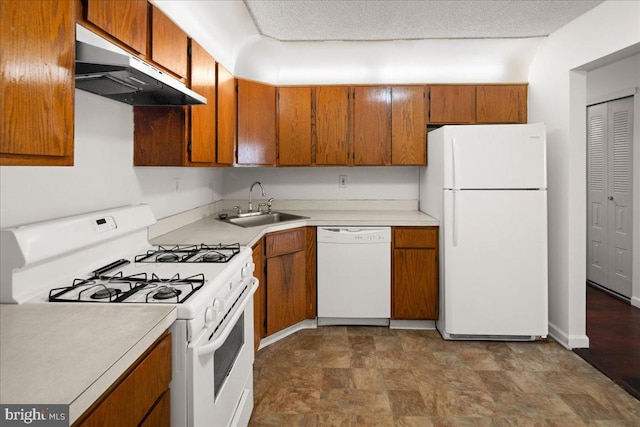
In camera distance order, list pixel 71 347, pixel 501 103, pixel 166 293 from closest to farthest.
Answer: pixel 71 347 < pixel 166 293 < pixel 501 103

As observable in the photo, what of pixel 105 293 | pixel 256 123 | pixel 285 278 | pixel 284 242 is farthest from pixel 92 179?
pixel 256 123

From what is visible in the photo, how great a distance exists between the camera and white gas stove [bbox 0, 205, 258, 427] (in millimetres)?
1257

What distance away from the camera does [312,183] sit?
406cm

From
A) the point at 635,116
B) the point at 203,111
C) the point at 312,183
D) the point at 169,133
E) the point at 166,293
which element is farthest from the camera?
the point at 312,183

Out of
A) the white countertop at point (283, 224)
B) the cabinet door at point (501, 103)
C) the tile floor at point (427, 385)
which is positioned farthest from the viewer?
the cabinet door at point (501, 103)

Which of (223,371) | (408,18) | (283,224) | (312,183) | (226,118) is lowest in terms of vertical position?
(223,371)

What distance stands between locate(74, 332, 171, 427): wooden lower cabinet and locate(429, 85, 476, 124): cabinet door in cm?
312

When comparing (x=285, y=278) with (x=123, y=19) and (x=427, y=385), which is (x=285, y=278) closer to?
(x=427, y=385)

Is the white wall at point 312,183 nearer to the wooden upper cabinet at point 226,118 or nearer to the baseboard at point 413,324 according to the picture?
the wooden upper cabinet at point 226,118

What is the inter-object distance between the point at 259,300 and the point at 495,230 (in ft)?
5.85

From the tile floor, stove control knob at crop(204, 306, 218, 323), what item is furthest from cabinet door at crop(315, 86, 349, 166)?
stove control knob at crop(204, 306, 218, 323)

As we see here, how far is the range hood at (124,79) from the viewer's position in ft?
4.32

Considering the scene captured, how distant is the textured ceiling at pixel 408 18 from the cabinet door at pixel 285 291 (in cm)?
176

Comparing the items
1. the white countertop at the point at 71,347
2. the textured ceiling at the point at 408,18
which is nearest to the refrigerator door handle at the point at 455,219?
the textured ceiling at the point at 408,18
